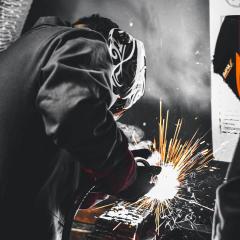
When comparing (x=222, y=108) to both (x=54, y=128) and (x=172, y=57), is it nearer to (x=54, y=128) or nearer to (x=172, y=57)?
(x=172, y=57)

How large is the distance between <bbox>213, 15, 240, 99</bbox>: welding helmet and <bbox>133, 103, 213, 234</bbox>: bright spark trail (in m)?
0.26

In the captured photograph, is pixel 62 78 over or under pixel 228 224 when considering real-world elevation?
over

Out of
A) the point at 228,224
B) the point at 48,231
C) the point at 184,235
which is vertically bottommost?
the point at 184,235

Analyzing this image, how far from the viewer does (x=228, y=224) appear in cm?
63

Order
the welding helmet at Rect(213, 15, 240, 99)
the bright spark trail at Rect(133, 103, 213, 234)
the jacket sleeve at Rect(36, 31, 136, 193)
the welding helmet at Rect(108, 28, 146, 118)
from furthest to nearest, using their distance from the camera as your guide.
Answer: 1. the bright spark trail at Rect(133, 103, 213, 234)
2. the welding helmet at Rect(213, 15, 240, 99)
3. the welding helmet at Rect(108, 28, 146, 118)
4. the jacket sleeve at Rect(36, 31, 136, 193)

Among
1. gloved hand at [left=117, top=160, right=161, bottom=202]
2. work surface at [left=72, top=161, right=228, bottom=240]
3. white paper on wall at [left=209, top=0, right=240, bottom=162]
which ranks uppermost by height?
white paper on wall at [left=209, top=0, right=240, bottom=162]

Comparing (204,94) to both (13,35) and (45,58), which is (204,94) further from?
(13,35)

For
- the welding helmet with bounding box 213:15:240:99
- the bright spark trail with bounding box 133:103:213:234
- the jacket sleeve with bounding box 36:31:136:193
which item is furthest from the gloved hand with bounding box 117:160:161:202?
the welding helmet with bounding box 213:15:240:99

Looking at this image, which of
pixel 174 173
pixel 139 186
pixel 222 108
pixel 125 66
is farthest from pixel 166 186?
pixel 125 66

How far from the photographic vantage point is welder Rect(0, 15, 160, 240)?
2.93 ft

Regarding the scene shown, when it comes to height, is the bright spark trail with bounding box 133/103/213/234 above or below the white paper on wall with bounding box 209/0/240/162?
below

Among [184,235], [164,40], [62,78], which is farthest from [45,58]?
[184,235]

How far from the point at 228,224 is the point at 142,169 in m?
0.64

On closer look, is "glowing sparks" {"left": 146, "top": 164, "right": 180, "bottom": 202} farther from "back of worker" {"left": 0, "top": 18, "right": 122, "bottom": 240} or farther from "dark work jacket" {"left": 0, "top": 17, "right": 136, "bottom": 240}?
"back of worker" {"left": 0, "top": 18, "right": 122, "bottom": 240}
